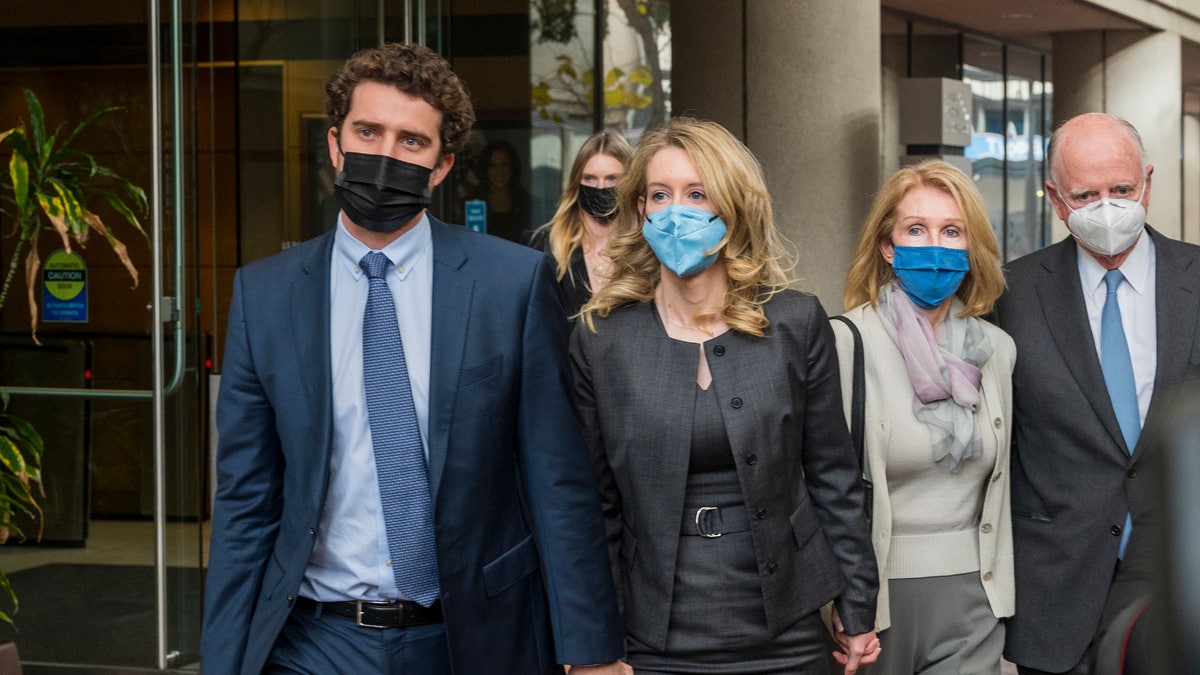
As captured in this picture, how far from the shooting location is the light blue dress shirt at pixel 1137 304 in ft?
13.0

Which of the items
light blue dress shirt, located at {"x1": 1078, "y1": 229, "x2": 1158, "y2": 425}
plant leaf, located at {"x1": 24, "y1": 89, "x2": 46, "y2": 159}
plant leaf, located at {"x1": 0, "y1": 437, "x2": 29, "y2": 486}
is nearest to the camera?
light blue dress shirt, located at {"x1": 1078, "y1": 229, "x2": 1158, "y2": 425}

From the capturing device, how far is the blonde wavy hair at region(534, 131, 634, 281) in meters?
6.09

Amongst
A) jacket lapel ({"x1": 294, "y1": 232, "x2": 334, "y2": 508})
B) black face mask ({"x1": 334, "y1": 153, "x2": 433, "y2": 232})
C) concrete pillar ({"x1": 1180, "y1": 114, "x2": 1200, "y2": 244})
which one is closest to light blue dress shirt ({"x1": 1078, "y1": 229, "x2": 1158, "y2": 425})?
black face mask ({"x1": 334, "y1": 153, "x2": 433, "y2": 232})

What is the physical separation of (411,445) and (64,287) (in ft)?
13.1

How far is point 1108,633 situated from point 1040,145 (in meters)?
20.9

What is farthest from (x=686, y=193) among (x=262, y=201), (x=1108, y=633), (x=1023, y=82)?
(x=1023, y=82)

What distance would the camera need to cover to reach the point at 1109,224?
3.97 m

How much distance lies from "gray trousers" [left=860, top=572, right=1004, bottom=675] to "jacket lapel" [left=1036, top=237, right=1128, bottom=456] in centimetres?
49

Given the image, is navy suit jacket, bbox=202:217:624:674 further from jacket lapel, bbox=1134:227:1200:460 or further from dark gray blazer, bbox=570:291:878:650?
jacket lapel, bbox=1134:227:1200:460

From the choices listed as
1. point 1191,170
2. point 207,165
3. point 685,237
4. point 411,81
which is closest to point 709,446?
point 685,237

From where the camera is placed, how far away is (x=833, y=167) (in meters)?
9.95

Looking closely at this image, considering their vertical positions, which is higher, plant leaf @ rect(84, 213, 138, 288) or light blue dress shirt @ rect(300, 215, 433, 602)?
plant leaf @ rect(84, 213, 138, 288)

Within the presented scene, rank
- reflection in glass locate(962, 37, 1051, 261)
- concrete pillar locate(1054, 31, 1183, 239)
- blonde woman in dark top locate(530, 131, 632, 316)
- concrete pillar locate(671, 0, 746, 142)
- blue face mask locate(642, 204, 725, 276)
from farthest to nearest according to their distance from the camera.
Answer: reflection in glass locate(962, 37, 1051, 261) < concrete pillar locate(1054, 31, 1183, 239) < concrete pillar locate(671, 0, 746, 142) < blonde woman in dark top locate(530, 131, 632, 316) < blue face mask locate(642, 204, 725, 276)

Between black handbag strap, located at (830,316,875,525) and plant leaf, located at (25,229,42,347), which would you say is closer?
black handbag strap, located at (830,316,875,525)
